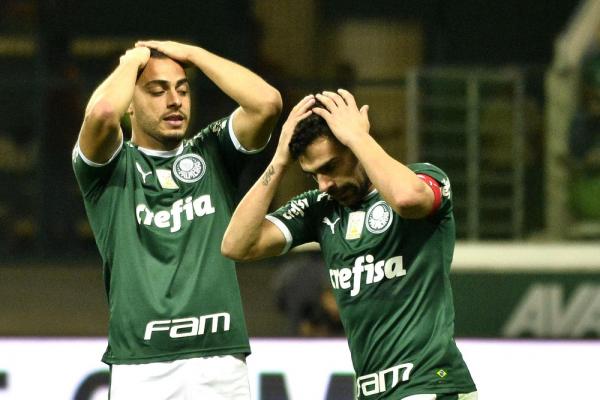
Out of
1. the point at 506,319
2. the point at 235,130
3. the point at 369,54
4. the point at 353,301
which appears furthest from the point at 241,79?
the point at 369,54

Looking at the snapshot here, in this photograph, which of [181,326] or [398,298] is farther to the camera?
[181,326]

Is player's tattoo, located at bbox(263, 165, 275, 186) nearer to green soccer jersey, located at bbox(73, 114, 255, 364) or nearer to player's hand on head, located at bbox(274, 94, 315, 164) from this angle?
player's hand on head, located at bbox(274, 94, 315, 164)

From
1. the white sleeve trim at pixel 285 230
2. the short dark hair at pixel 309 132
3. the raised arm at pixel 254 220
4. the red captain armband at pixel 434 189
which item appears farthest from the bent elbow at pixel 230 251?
the red captain armband at pixel 434 189

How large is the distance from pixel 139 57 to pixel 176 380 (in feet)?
3.39

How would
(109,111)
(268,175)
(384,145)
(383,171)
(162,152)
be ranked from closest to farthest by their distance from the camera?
(383,171) → (268,175) → (109,111) → (162,152) → (384,145)

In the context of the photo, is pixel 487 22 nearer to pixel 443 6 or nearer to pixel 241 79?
pixel 443 6

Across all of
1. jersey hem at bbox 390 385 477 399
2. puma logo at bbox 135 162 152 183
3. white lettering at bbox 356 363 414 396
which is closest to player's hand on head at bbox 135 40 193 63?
puma logo at bbox 135 162 152 183

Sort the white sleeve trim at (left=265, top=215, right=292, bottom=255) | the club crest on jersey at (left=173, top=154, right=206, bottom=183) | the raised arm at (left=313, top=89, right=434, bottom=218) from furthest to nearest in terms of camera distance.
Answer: the club crest on jersey at (left=173, top=154, right=206, bottom=183) < the white sleeve trim at (left=265, top=215, right=292, bottom=255) < the raised arm at (left=313, top=89, right=434, bottom=218)

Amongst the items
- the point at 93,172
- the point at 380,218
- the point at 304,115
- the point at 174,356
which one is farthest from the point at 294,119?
the point at 174,356

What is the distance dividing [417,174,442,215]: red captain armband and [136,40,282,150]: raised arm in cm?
71

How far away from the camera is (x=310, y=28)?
43.2 feet

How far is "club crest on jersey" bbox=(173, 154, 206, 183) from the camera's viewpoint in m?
4.68

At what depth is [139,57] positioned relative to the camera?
15.2ft

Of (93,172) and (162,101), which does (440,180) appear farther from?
(93,172)
